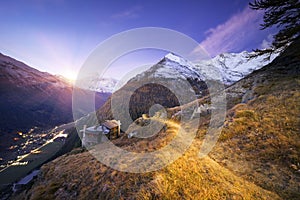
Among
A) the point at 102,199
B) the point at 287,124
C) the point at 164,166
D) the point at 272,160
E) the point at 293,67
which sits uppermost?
the point at 293,67

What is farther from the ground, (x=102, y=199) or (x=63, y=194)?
(x=102, y=199)

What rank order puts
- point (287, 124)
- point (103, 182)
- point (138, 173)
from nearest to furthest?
point (138, 173) → point (103, 182) → point (287, 124)

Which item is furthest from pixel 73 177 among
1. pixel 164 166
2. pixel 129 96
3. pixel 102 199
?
pixel 129 96

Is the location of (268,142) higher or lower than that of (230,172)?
higher

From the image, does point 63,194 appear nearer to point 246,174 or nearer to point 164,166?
point 164,166

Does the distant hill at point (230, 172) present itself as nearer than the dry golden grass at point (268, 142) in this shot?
Yes

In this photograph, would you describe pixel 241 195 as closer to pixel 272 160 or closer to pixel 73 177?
pixel 272 160

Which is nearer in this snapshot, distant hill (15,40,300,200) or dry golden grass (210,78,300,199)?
distant hill (15,40,300,200)

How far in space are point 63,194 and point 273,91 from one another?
24.3 meters

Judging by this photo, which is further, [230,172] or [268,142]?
[268,142]

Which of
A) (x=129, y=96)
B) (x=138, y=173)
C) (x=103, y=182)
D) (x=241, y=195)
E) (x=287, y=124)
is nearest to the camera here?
(x=241, y=195)

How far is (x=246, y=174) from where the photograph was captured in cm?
943

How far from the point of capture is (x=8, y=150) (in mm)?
159000

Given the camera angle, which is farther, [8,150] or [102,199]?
[8,150]
